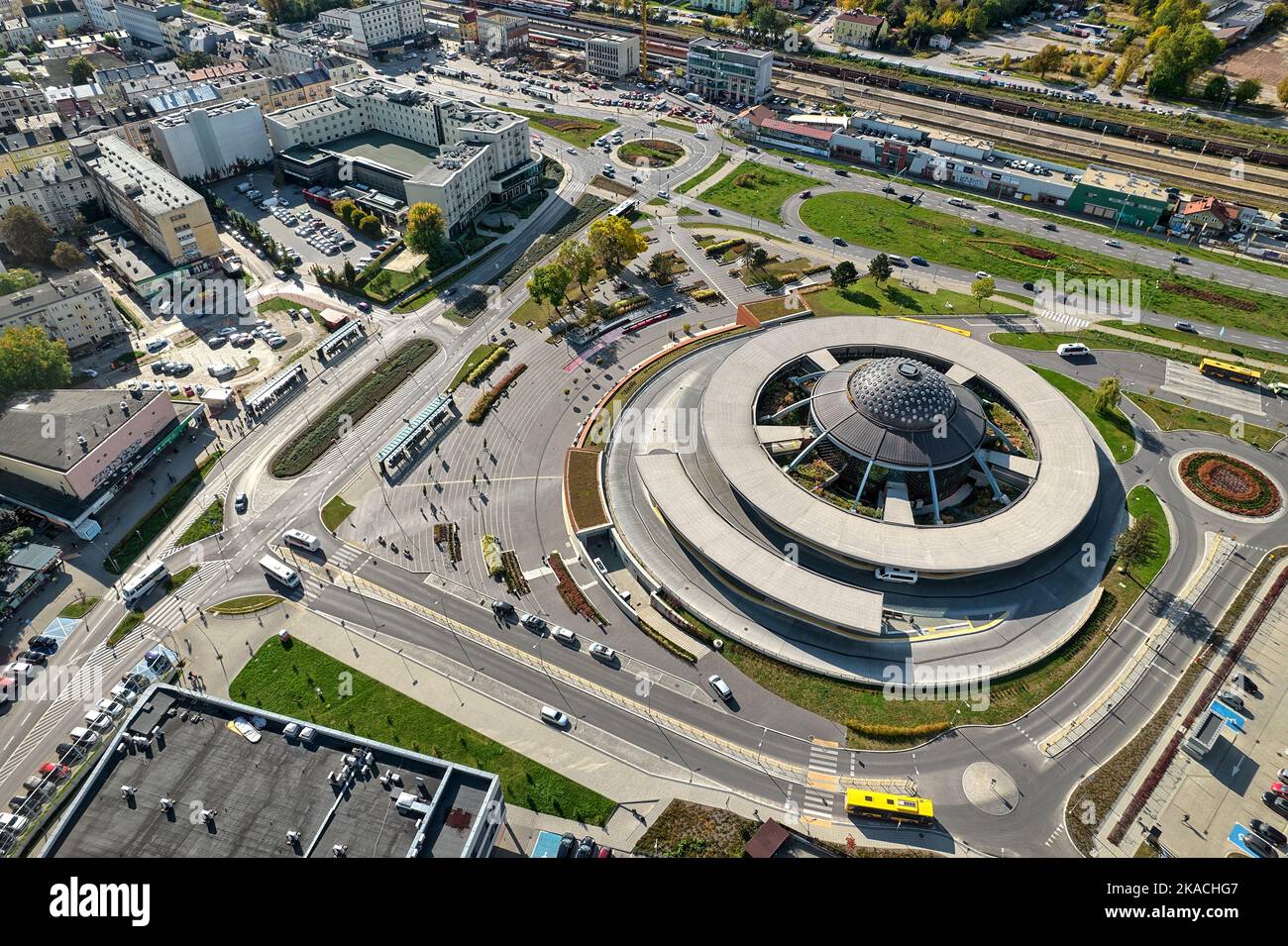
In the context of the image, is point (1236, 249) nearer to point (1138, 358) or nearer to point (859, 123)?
point (1138, 358)

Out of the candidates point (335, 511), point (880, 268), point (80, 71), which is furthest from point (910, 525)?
point (80, 71)

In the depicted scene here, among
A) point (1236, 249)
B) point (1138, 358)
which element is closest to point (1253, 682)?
point (1138, 358)

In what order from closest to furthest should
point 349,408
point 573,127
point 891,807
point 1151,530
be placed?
point 891,807
point 1151,530
point 349,408
point 573,127

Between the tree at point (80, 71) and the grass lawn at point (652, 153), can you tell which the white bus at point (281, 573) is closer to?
the grass lawn at point (652, 153)

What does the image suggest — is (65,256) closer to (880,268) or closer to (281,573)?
(281,573)

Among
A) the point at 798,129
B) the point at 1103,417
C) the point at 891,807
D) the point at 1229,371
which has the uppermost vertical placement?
the point at 798,129
